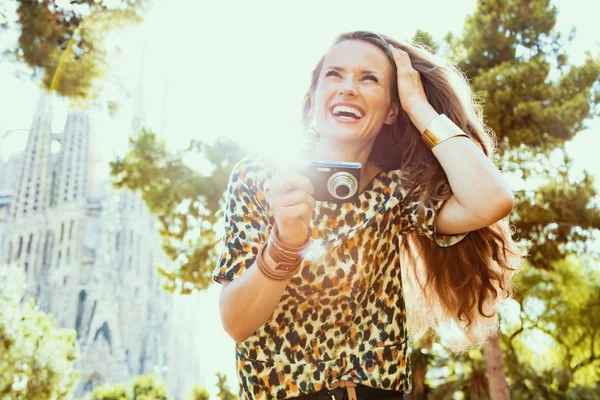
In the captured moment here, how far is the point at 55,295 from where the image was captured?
59.0m

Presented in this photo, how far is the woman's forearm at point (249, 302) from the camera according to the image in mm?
1504

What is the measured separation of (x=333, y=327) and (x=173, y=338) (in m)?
67.0

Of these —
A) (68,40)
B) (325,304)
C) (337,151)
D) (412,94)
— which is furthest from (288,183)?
(68,40)

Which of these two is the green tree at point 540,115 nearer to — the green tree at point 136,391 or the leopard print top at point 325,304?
the leopard print top at point 325,304

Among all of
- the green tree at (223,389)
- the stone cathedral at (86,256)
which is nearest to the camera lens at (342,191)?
the green tree at (223,389)

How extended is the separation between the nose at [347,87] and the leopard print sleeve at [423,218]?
377 millimetres

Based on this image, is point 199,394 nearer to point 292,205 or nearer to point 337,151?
point 337,151

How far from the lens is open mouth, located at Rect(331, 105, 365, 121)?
1.94 metres

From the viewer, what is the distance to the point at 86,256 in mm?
62781

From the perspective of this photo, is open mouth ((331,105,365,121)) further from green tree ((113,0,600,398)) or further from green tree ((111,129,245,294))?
green tree ((111,129,245,294))

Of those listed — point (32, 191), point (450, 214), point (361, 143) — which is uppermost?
point (32, 191)

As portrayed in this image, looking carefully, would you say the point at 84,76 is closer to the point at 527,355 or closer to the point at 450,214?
the point at 450,214

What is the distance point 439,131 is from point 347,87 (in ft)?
1.07

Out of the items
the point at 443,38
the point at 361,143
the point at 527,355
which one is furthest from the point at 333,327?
the point at 527,355
